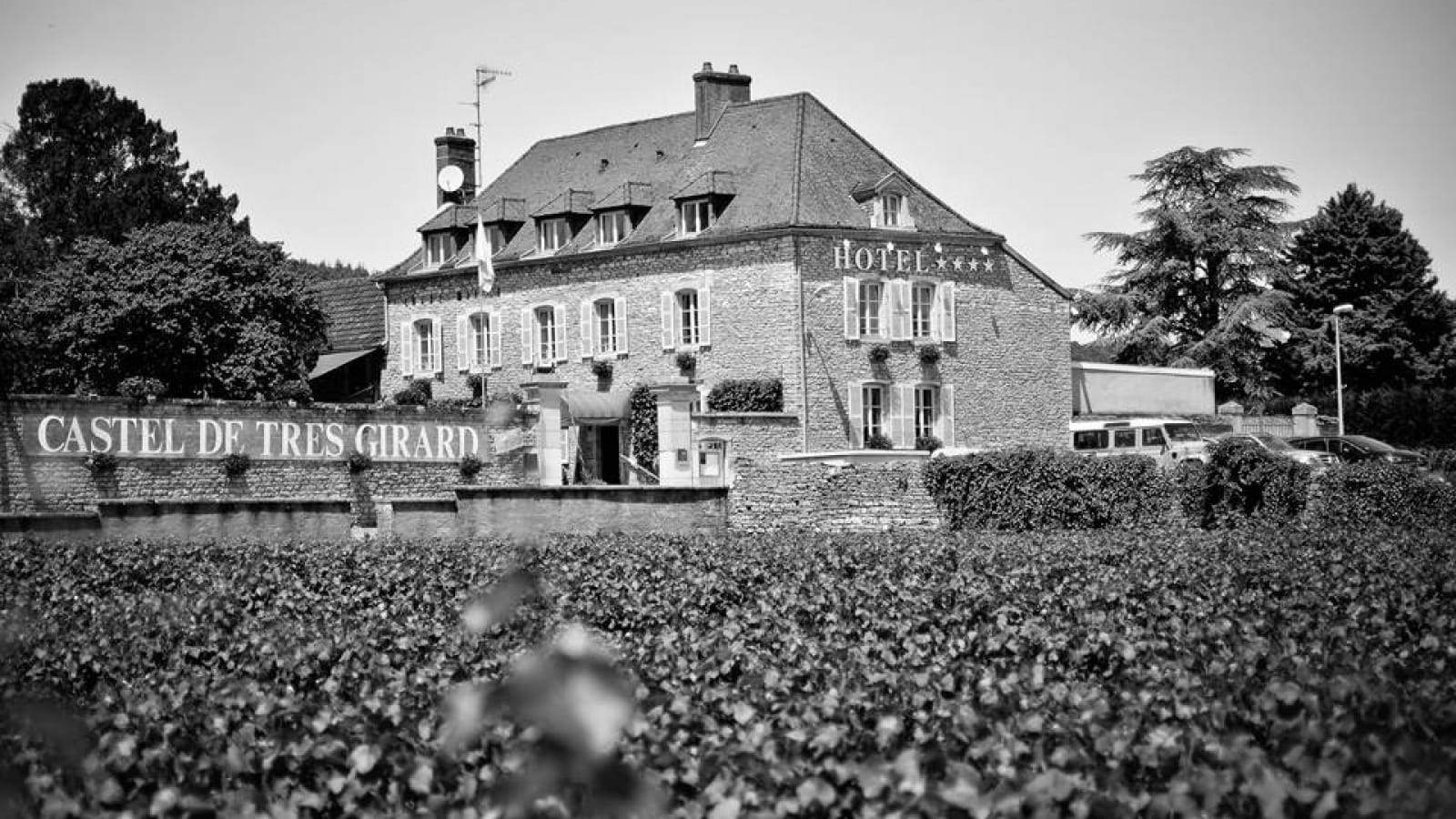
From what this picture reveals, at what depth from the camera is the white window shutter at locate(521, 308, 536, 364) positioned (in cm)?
4862

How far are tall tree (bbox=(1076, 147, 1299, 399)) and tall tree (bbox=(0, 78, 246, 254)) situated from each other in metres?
30.7

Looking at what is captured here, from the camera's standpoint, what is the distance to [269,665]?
12539mm

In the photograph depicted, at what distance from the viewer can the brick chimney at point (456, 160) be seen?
182 feet

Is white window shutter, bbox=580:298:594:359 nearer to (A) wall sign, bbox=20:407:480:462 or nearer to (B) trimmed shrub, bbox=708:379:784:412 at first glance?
(B) trimmed shrub, bbox=708:379:784:412

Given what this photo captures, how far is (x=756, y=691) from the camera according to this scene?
10398 mm

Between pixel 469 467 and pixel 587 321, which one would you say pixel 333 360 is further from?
pixel 469 467

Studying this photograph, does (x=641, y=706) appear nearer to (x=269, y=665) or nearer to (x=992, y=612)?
(x=269, y=665)

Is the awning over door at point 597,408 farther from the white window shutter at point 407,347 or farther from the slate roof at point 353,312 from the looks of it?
the slate roof at point 353,312

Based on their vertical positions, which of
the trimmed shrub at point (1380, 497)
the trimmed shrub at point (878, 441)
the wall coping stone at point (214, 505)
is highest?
the trimmed shrub at point (878, 441)

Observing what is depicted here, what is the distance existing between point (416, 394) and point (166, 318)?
23.6ft

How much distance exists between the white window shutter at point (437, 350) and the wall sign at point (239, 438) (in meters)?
13.5

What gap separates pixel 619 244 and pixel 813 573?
29310 millimetres

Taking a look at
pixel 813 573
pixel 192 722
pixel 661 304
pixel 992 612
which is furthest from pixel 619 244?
pixel 192 722

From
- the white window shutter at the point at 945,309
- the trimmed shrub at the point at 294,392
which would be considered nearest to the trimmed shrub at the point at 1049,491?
the white window shutter at the point at 945,309
